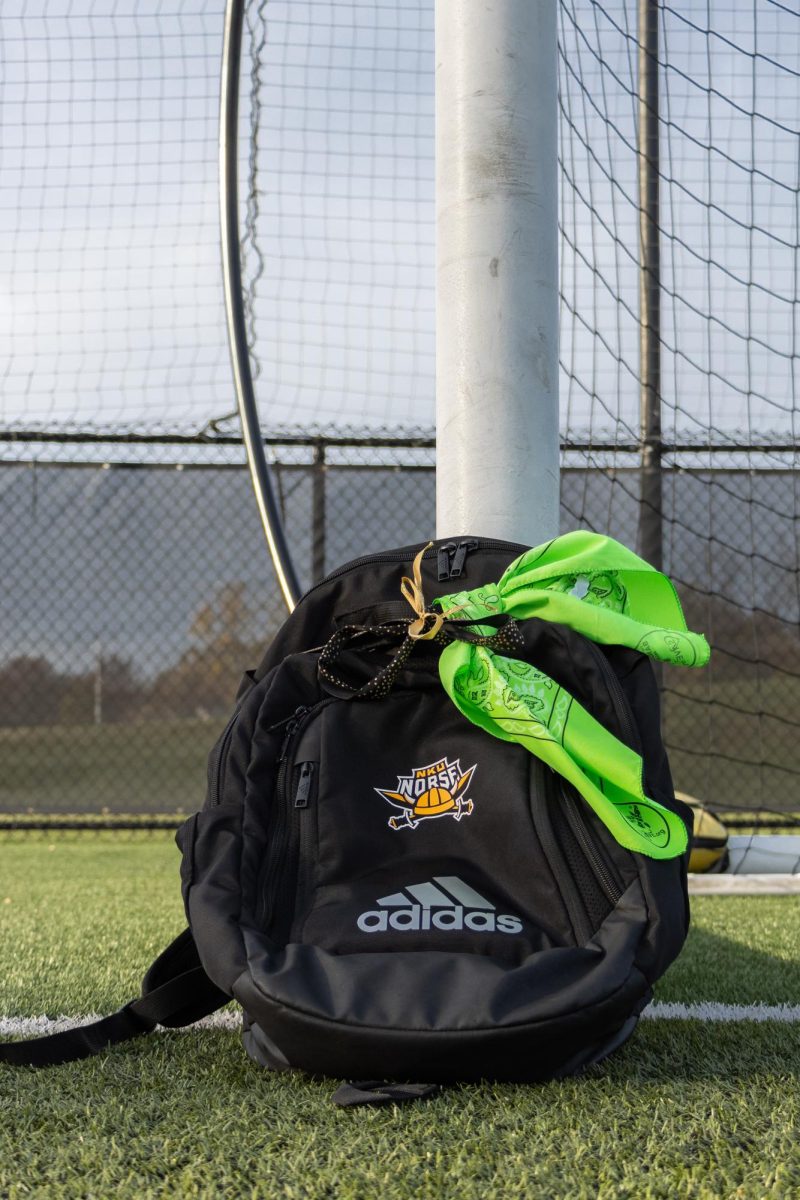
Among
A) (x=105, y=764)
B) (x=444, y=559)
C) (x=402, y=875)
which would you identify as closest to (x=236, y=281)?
(x=444, y=559)

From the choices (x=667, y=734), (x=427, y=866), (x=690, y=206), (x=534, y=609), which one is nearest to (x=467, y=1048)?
(x=427, y=866)

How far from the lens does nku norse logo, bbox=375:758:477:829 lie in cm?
126

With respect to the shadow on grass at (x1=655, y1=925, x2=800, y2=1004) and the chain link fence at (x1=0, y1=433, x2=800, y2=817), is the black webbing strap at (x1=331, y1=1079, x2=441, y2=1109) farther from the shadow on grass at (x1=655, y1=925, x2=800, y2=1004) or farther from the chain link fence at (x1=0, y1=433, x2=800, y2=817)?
the chain link fence at (x1=0, y1=433, x2=800, y2=817)

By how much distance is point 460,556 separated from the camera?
4.59ft

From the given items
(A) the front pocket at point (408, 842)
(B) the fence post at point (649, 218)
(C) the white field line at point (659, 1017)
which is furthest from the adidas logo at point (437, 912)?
(B) the fence post at point (649, 218)

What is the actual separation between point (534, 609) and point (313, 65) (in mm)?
3821

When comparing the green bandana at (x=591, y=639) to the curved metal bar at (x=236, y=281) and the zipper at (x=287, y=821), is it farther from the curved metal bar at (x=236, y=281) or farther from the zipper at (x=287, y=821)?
the curved metal bar at (x=236, y=281)

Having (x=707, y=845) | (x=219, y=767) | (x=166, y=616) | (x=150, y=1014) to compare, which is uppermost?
(x=219, y=767)

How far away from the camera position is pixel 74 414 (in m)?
4.40

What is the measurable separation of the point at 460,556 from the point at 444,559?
0.07 ft

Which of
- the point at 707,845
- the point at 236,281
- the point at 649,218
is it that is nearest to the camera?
the point at 236,281

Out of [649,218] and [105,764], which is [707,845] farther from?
[105,764]

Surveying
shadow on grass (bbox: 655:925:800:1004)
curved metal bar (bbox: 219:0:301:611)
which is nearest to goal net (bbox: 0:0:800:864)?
curved metal bar (bbox: 219:0:301:611)

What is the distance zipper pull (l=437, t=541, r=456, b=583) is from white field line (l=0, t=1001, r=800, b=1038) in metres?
0.70
